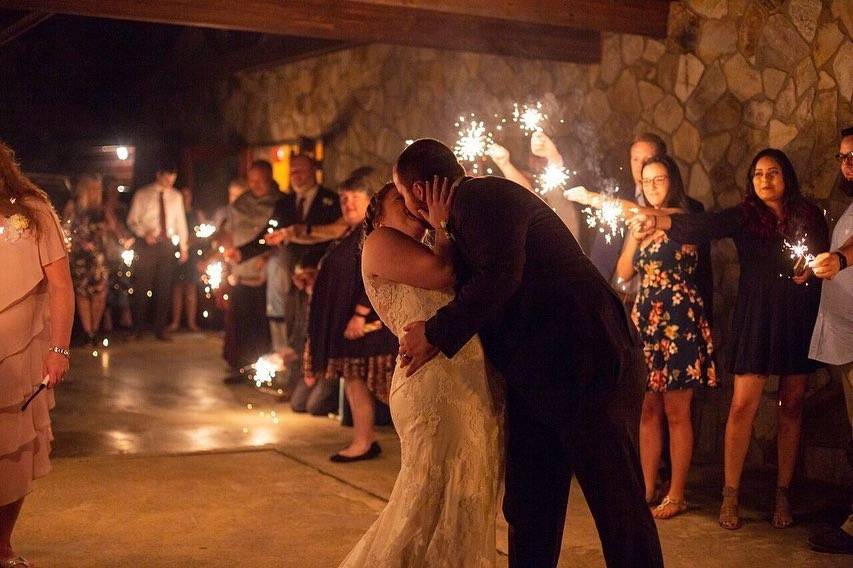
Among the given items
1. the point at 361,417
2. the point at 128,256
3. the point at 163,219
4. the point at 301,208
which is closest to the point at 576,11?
the point at 301,208

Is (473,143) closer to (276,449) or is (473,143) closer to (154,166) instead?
(276,449)

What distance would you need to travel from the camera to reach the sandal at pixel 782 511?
231 inches

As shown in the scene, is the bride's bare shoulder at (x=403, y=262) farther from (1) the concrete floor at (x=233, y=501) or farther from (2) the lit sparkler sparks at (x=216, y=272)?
(2) the lit sparkler sparks at (x=216, y=272)

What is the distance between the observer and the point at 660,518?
6.04 metres

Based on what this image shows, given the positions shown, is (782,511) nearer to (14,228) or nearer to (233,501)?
(233,501)

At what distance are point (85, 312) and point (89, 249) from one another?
0.78m

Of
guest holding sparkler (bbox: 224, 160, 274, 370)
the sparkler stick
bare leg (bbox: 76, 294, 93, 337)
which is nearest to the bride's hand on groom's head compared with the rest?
the sparkler stick

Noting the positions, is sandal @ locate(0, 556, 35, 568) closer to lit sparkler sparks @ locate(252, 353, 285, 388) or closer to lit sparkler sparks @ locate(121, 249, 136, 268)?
lit sparkler sparks @ locate(252, 353, 285, 388)

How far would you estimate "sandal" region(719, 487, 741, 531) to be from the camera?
230 inches

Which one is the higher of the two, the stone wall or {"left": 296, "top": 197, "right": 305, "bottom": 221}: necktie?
the stone wall

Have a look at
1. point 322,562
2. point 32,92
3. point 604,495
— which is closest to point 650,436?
point 322,562

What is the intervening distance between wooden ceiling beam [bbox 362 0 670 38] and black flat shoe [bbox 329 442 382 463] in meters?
2.93

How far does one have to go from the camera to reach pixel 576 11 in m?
7.93

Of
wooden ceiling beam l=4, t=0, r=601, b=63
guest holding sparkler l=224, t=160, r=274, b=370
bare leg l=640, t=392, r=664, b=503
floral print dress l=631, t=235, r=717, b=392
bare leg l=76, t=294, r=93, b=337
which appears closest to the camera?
floral print dress l=631, t=235, r=717, b=392
